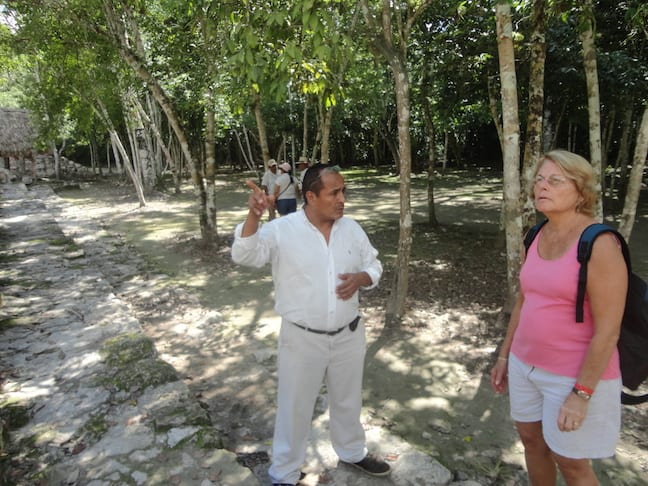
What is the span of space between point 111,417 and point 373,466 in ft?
6.07

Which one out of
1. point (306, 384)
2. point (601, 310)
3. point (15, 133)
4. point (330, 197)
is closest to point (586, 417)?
point (601, 310)

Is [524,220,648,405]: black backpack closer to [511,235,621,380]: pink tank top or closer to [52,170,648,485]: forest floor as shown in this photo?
[511,235,621,380]: pink tank top

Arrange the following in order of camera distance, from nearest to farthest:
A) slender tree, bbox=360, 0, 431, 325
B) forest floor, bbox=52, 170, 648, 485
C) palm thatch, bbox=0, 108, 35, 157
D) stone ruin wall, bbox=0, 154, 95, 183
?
forest floor, bbox=52, 170, 648, 485, slender tree, bbox=360, 0, 431, 325, palm thatch, bbox=0, 108, 35, 157, stone ruin wall, bbox=0, 154, 95, 183

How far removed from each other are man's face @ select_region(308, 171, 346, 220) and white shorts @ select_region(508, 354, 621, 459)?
1141 mm

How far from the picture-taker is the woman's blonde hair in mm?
2008

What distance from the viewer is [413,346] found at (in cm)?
533

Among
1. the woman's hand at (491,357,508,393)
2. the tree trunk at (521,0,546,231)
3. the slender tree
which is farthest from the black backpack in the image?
the slender tree

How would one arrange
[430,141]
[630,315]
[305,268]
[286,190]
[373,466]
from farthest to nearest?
[430,141]
[286,190]
[373,466]
[305,268]
[630,315]

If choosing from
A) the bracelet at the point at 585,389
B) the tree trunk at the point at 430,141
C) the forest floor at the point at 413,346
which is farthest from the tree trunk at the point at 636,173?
the tree trunk at the point at 430,141

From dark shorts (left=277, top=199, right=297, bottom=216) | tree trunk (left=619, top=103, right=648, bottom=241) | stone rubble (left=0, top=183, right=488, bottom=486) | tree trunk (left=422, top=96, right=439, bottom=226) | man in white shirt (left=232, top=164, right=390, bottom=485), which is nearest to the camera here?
man in white shirt (left=232, top=164, right=390, bottom=485)

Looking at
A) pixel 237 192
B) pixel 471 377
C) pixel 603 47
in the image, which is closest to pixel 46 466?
pixel 471 377

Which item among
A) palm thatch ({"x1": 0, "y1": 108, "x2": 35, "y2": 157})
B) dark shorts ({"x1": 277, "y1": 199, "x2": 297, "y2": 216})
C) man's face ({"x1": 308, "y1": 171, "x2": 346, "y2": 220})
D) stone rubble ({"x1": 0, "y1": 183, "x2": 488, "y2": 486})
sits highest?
palm thatch ({"x1": 0, "y1": 108, "x2": 35, "y2": 157})

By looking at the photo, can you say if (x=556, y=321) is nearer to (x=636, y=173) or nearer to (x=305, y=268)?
(x=305, y=268)

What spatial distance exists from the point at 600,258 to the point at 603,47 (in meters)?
9.21
